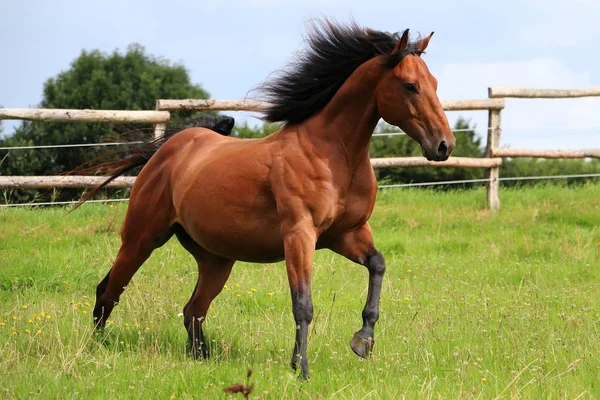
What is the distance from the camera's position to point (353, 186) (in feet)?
19.2

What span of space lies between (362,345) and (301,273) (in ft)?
2.26

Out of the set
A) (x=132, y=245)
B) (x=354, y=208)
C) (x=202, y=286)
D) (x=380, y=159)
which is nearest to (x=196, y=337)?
(x=202, y=286)

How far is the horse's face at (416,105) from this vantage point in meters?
5.50

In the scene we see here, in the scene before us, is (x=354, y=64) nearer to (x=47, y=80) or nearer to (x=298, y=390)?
(x=298, y=390)

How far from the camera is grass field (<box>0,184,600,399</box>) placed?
17.7ft

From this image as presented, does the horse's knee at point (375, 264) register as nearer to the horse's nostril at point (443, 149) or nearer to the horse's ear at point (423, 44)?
the horse's nostril at point (443, 149)

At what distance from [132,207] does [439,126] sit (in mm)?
2738

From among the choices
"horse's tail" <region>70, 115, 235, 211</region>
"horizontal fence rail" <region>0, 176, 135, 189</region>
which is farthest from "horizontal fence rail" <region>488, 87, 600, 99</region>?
"horse's tail" <region>70, 115, 235, 211</region>

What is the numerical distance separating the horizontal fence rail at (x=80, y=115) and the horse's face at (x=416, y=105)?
314 inches

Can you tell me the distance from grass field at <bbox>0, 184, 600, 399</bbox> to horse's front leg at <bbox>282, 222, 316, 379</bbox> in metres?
0.27

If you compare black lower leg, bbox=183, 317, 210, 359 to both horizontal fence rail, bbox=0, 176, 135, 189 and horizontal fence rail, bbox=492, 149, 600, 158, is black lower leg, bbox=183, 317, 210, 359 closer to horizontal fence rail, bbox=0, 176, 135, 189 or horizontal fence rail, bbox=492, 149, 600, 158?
horizontal fence rail, bbox=0, 176, 135, 189

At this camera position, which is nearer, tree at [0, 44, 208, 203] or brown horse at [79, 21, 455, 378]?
brown horse at [79, 21, 455, 378]

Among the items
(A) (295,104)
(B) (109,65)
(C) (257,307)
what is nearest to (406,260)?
(C) (257,307)

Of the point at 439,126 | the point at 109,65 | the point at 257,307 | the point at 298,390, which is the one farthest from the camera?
the point at 109,65
